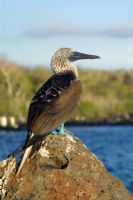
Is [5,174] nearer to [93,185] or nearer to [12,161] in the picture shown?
[12,161]

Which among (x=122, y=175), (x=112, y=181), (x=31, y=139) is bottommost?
(x=122, y=175)

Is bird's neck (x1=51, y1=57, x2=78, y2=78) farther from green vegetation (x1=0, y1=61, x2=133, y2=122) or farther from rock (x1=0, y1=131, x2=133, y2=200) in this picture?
green vegetation (x1=0, y1=61, x2=133, y2=122)

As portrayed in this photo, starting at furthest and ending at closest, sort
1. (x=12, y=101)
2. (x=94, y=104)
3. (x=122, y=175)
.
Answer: (x=94, y=104), (x=12, y=101), (x=122, y=175)

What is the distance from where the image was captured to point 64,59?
11898mm

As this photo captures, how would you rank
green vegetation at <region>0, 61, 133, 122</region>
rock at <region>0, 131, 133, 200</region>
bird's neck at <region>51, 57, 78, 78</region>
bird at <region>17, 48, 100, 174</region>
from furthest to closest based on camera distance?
green vegetation at <region>0, 61, 133, 122</region>
bird's neck at <region>51, 57, 78, 78</region>
bird at <region>17, 48, 100, 174</region>
rock at <region>0, 131, 133, 200</region>

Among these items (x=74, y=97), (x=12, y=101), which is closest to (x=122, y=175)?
(x=74, y=97)

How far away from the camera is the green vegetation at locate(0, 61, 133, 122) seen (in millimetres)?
87000

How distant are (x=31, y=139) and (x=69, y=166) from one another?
2.11 ft

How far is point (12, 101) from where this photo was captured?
286ft

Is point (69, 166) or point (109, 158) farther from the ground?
point (69, 166)

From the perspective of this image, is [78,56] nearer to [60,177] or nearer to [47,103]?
[47,103]

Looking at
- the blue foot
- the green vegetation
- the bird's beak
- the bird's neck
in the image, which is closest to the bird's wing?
the blue foot

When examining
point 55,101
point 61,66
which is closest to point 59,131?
point 55,101

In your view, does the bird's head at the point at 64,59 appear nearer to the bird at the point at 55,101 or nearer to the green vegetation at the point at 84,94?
the bird at the point at 55,101
